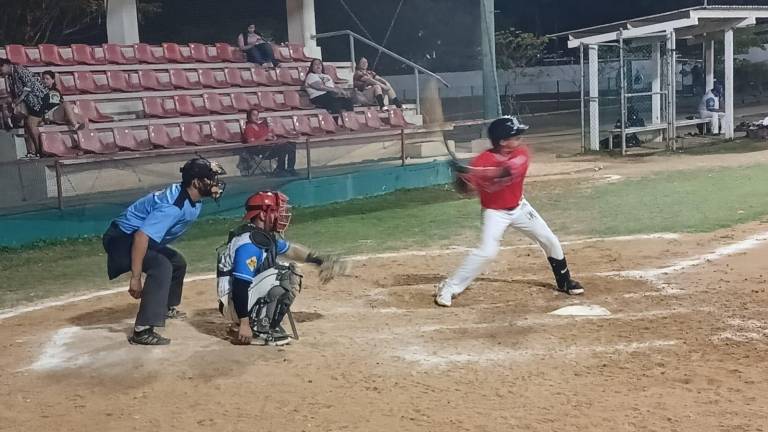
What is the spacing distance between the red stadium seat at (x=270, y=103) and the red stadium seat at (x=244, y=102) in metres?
0.11

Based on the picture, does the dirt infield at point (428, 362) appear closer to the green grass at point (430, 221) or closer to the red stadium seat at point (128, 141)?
the green grass at point (430, 221)

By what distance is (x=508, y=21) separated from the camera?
149ft

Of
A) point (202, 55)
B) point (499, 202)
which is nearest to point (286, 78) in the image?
point (202, 55)

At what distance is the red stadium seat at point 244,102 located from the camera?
16.9 meters

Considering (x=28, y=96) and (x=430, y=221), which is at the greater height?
(x=28, y=96)

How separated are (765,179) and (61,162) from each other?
11.1m

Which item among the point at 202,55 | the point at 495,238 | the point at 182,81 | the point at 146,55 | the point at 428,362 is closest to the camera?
the point at 428,362

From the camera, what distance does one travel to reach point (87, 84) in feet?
51.9

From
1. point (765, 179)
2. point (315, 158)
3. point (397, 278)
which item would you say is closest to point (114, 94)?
point (315, 158)

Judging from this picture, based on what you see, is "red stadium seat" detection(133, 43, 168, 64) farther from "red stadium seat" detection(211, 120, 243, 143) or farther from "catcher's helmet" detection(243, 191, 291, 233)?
"catcher's helmet" detection(243, 191, 291, 233)

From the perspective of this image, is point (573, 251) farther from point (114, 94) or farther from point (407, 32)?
point (407, 32)

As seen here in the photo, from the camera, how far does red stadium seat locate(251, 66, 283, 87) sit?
1794 centimetres

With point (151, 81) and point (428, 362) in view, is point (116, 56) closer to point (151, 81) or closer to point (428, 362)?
point (151, 81)

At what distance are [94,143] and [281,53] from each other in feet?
20.7
